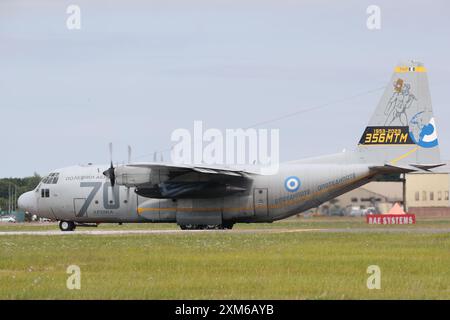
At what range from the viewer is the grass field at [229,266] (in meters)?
22.1

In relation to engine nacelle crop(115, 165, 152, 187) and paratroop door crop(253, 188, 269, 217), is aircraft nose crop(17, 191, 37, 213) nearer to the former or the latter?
engine nacelle crop(115, 165, 152, 187)

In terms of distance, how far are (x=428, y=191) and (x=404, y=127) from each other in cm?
6033

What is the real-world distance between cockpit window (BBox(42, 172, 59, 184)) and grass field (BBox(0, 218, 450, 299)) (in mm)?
12922

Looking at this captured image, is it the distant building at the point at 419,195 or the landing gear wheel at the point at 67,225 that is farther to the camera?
the distant building at the point at 419,195

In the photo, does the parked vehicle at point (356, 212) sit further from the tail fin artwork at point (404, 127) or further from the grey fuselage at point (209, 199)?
the grey fuselage at point (209, 199)

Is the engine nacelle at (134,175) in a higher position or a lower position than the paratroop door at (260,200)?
higher

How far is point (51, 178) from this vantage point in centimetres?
5812

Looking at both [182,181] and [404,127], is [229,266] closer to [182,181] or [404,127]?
[182,181]

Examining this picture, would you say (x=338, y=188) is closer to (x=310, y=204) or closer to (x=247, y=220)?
(x=310, y=204)

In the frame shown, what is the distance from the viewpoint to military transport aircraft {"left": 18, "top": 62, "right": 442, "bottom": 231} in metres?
53.2

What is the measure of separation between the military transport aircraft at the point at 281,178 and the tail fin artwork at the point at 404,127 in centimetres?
6

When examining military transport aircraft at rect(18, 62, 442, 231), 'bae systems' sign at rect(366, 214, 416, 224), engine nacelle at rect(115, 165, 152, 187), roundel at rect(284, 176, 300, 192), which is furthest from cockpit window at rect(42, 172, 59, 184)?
'bae systems' sign at rect(366, 214, 416, 224)

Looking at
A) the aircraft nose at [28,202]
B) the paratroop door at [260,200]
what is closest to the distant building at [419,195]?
the aircraft nose at [28,202]
